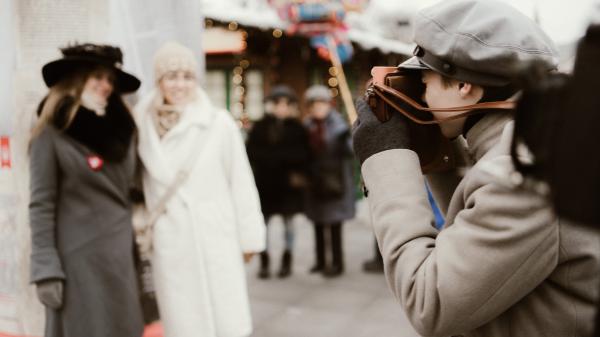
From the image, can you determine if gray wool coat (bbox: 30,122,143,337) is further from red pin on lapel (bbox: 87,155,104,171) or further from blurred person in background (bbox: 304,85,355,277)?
blurred person in background (bbox: 304,85,355,277)

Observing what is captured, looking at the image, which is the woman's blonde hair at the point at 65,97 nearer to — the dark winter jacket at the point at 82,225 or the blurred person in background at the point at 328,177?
the dark winter jacket at the point at 82,225

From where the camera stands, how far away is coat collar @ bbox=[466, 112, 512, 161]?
49.6 inches

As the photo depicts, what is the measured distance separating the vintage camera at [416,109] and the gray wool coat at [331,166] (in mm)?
4208

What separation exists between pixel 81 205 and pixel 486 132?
75.6 inches

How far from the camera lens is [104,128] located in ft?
8.43

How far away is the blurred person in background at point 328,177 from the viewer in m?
5.75

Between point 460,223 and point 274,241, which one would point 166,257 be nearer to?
point 460,223

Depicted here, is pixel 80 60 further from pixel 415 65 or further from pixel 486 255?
pixel 486 255

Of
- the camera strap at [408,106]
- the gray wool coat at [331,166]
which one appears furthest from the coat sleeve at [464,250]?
the gray wool coat at [331,166]

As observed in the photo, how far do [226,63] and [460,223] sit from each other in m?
10.5

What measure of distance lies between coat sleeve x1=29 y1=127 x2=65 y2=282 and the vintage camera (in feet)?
5.45

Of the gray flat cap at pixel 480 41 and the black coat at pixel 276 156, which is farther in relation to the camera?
the black coat at pixel 276 156

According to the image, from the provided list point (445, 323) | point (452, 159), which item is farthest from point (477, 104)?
point (445, 323)

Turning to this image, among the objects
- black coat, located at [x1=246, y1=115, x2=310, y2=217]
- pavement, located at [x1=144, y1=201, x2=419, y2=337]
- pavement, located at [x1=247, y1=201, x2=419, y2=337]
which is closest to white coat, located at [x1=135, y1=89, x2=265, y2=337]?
pavement, located at [x1=144, y1=201, x2=419, y2=337]
